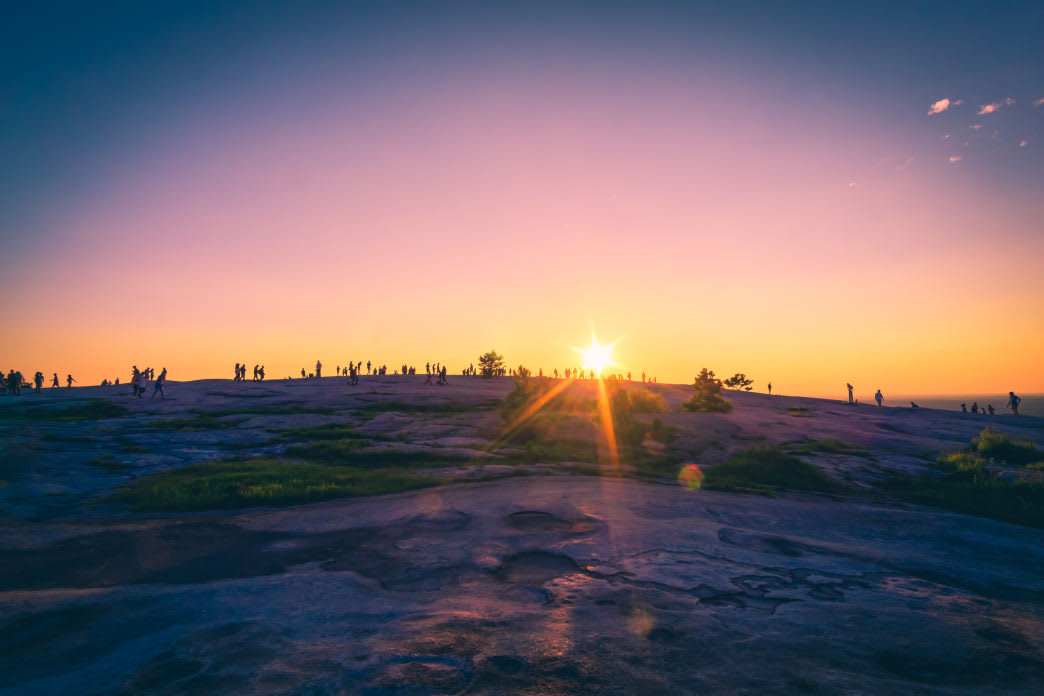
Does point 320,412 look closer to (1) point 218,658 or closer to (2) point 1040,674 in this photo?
(1) point 218,658

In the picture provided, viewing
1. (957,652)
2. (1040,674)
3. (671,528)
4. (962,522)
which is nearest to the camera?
(1040,674)

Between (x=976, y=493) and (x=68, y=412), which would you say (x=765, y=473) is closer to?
(x=976, y=493)

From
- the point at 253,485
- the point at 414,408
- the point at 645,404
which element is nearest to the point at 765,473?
the point at 645,404

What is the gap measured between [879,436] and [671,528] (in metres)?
21.2

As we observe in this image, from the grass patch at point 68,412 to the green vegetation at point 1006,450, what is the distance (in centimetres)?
4672

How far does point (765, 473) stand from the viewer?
17984mm

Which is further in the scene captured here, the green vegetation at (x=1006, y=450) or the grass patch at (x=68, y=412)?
the grass patch at (x=68, y=412)

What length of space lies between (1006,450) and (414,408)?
109 ft

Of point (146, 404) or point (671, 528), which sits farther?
point (146, 404)

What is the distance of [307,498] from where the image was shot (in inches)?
543

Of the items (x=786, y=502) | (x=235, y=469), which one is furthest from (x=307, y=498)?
(x=786, y=502)

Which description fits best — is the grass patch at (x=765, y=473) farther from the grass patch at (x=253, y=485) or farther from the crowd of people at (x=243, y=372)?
the crowd of people at (x=243, y=372)

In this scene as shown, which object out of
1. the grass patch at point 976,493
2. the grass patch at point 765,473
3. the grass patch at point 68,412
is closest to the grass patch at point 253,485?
the grass patch at point 765,473

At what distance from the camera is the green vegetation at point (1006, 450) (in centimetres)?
1998
